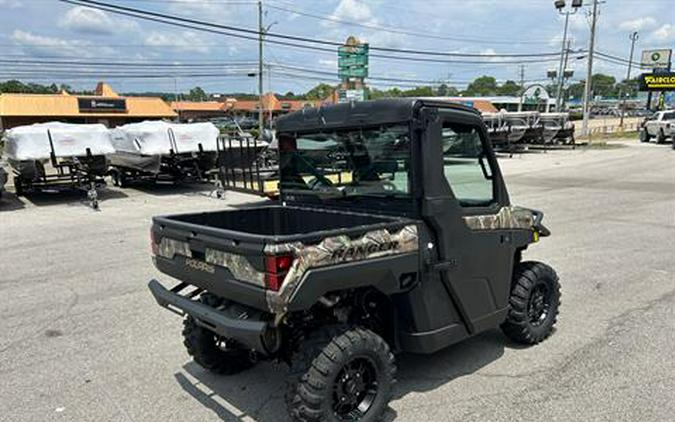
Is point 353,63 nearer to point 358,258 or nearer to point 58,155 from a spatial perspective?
point 58,155

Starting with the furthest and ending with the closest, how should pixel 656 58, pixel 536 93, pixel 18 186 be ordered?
pixel 656 58 < pixel 536 93 < pixel 18 186

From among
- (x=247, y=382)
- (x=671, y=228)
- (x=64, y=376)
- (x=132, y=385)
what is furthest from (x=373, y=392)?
(x=671, y=228)

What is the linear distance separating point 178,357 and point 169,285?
2.11 m

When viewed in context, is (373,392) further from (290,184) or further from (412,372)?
(290,184)

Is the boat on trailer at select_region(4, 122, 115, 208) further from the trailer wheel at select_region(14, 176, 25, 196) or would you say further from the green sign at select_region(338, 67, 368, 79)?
the green sign at select_region(338, 67, 368, 79)

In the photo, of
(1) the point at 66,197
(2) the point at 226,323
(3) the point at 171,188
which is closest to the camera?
(2) the point at 226,323

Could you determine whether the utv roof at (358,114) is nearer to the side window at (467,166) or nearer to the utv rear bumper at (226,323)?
the side window at (467,166)

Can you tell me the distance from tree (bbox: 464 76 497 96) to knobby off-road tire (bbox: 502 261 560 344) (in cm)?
15613

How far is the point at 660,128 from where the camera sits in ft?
117

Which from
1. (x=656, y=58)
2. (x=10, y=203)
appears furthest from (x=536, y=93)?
(x=10, y=203)

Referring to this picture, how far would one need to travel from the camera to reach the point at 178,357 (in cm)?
455

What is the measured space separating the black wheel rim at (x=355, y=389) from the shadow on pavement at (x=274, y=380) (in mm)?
250

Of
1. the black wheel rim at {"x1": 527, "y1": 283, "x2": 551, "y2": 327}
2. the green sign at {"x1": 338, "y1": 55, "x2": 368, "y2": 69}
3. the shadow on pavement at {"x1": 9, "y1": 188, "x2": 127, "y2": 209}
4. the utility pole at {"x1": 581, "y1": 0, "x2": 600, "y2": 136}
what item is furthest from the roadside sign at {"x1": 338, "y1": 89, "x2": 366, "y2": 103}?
the black wheel rim at {"x1": 527, "y1": 283, "x2": 551, "y2": 327}

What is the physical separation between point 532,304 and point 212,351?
2691 millimetres
